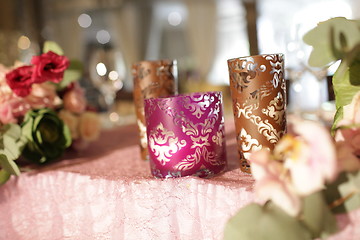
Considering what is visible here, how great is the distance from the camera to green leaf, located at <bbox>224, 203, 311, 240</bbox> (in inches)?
12.9

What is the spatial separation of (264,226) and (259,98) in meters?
0.18

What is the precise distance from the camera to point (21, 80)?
0.67m

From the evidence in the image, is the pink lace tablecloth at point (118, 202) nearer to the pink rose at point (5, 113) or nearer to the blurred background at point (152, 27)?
the pink rose at point (5, 113)

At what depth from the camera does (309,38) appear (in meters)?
0.40

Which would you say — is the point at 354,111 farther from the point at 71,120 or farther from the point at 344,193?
the point at 71,120

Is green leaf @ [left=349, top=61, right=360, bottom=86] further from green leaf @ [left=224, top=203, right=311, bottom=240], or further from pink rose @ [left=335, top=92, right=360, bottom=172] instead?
green leaf @ [left=224, top=203, right=311, bottom=240]

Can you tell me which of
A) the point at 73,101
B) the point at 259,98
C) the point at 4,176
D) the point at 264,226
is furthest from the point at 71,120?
the point at 264,226

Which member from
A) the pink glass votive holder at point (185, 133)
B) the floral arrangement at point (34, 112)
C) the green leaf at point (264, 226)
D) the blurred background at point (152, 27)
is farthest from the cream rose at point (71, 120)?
the blurred background at point (152, 27)

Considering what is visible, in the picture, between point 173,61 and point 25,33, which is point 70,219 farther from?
point 25,33

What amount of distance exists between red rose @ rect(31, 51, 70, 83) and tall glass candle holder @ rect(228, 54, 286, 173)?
0.32 m

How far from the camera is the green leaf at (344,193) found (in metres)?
0.35

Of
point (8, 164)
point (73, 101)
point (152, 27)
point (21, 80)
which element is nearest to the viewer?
point (8, 164)

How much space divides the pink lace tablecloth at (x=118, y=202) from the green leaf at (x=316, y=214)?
0.09 feet

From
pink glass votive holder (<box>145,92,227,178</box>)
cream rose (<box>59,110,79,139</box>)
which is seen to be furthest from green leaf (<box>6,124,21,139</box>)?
pink glass votive holder (<box>145,92,227,178</box>)
